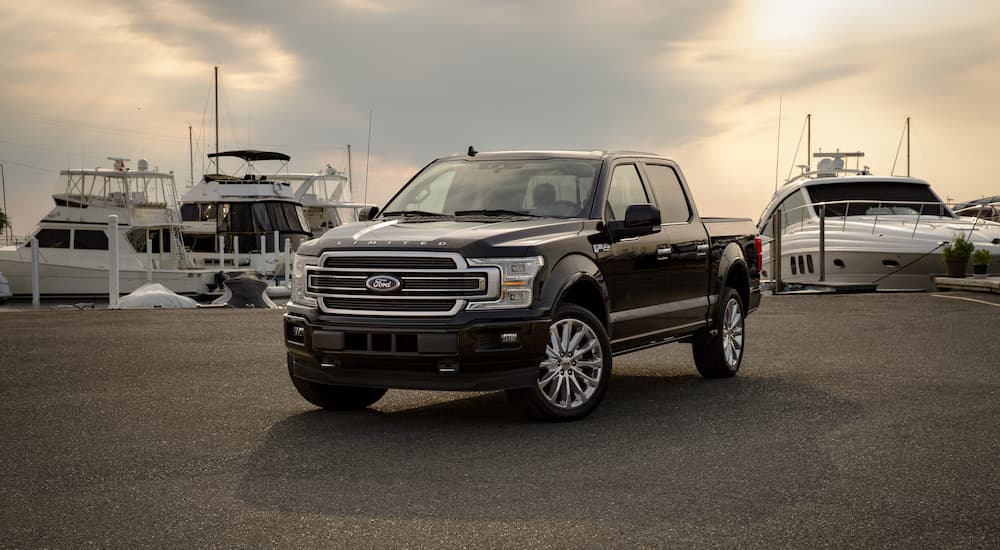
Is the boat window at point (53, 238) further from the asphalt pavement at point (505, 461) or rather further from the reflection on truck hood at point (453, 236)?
the reflection on truck hood at point (453, 236)

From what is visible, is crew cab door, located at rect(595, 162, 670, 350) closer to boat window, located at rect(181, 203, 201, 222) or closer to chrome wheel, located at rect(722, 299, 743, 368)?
chrome wheel, located at rect(722, 299, 743, 368)

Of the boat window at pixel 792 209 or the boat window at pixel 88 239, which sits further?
the boat window at pixel 88 239

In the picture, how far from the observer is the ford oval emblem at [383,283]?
800 cm

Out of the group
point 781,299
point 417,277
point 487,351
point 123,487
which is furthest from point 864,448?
point 781,299

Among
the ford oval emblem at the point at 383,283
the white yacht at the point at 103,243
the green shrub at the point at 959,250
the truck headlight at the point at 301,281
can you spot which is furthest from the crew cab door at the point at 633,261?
the white yacht at the point at 103,243

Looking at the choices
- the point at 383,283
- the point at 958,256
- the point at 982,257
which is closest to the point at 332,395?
the point at 383,283

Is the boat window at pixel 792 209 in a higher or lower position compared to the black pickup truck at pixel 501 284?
higher

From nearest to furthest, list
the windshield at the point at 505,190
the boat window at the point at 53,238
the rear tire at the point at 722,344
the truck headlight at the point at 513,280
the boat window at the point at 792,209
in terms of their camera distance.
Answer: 1. the truck headlight at the point at 513,280
2. the windshield at the point at 505,190
3. the rear tire at the point at 722,344
4. the boat window at the point at 792,209
5. the boat window at the point at 53,238

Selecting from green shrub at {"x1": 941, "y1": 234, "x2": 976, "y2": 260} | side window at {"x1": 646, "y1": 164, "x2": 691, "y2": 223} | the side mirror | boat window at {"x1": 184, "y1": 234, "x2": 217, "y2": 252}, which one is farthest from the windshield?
boat window at {"x1": 184, "y1": 234, "x2": 217, "y2": 252}

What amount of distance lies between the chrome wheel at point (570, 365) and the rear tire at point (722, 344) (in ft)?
8.32

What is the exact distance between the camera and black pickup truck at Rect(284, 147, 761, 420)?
26.1 feet

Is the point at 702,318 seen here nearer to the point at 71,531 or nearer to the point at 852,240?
the point at 71,531

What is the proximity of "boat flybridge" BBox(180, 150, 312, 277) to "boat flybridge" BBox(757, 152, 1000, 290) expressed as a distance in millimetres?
24109

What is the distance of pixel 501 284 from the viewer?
26.3ft
